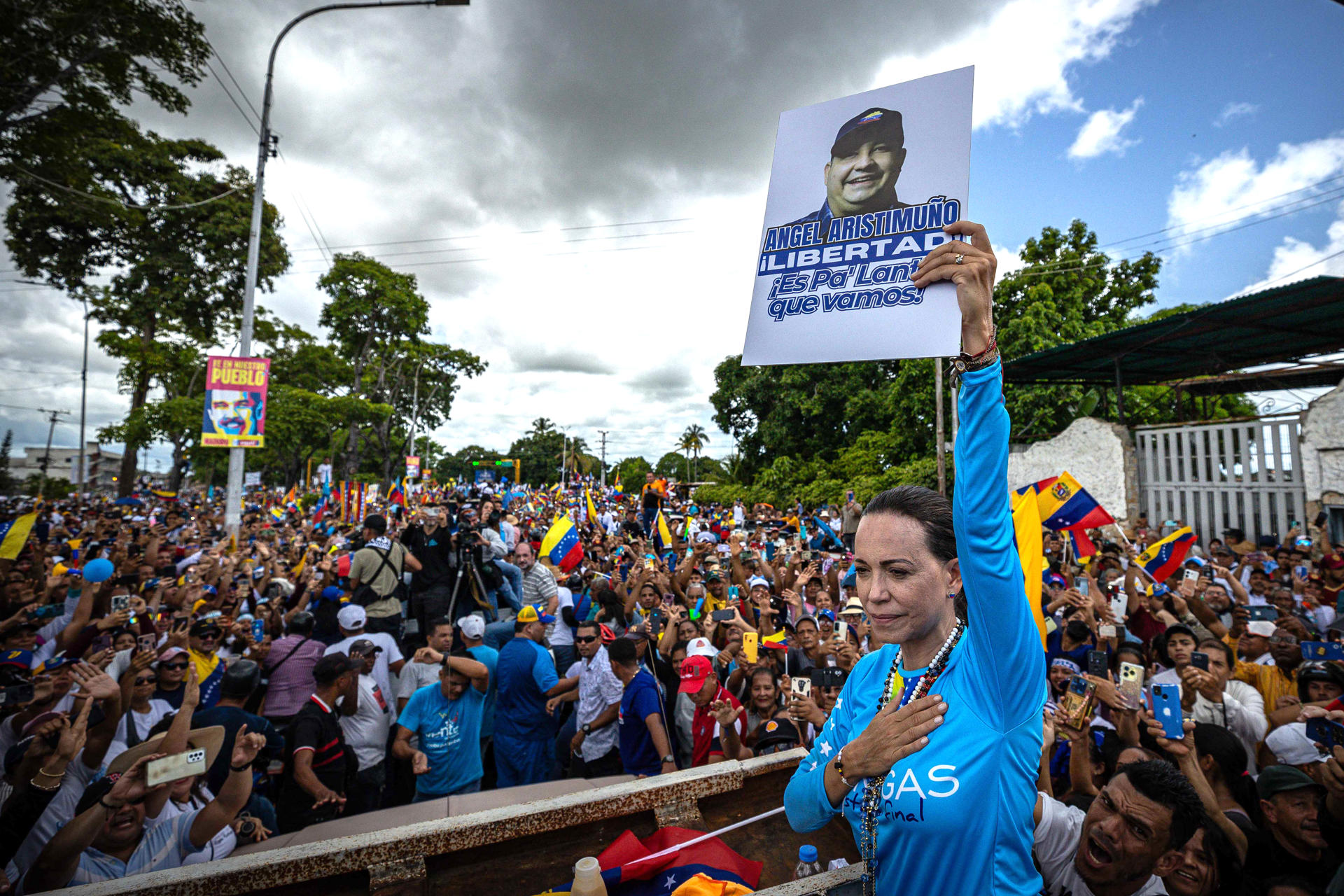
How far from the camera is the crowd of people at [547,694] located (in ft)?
9.04

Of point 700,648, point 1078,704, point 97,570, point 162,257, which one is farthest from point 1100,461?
point 162,257

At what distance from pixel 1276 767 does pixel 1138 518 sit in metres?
15.0

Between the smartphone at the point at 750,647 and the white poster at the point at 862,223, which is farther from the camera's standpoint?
the smartphone at the point at 750,647

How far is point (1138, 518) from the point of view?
1512 centimetres

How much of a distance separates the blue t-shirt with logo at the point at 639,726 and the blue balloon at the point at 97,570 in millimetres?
5050

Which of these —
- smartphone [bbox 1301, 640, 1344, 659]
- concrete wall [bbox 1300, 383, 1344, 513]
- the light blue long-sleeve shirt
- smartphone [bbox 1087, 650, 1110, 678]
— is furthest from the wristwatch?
concrete wall [bbox 1300, 383, 1344, 513]

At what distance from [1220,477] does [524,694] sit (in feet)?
53.5

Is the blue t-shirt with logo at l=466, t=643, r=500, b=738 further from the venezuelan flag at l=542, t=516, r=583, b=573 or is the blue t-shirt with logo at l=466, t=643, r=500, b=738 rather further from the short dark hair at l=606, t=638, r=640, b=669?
the venezuelan flag at l=542, t=516, r=583, b=573

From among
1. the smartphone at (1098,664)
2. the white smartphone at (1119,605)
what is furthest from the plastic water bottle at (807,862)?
the white smartphone at (1119,605)

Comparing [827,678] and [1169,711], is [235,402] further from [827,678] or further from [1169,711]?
[1169,711]

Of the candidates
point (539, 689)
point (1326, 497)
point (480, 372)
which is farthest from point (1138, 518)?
point (480, 372)

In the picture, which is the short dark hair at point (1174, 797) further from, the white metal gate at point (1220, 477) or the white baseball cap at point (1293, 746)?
the white metal gate at point (1220, 477)

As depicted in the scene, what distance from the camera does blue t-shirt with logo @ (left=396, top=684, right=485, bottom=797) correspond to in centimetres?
484

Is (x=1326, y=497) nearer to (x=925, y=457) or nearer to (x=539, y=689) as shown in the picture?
(x=925, y=457)
